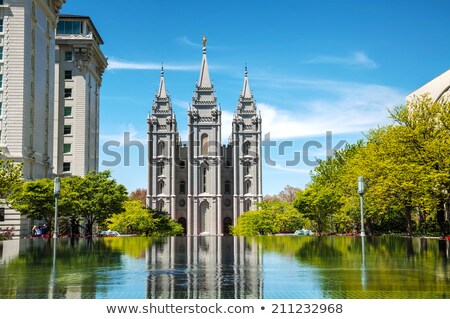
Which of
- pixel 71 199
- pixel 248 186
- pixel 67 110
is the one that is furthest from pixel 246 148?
pixel 71 199

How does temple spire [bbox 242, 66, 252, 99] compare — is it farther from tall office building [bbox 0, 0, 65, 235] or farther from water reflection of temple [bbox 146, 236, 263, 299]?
water reflection of temple [bbox 146, 236, 263, 299]

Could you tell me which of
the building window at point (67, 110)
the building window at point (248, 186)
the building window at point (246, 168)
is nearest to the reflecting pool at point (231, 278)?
the building window at point (67, 110)

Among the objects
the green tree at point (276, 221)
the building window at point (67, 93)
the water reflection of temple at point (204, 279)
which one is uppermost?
the building window at point (67, 93)

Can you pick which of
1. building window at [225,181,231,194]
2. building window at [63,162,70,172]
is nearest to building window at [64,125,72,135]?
building window at [63,162,70,172]

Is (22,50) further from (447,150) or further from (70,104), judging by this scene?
(447,150)

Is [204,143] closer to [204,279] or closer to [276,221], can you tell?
[276,221]

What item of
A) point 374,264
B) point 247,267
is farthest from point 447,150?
point 247,267

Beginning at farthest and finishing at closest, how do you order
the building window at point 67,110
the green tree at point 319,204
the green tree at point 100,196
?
the building window at point 67,110 < the green tree at point 319,204 < the green tree at point 100,196

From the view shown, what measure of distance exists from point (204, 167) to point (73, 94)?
4464 cm

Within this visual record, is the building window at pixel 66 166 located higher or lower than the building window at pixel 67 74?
lower

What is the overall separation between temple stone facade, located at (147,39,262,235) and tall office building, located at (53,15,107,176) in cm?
3906

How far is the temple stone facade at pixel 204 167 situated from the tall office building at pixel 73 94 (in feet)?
128

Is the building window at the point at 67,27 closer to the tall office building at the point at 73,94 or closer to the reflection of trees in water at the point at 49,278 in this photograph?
the tall office building at the point at 73,94

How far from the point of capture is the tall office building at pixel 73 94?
7419cm
